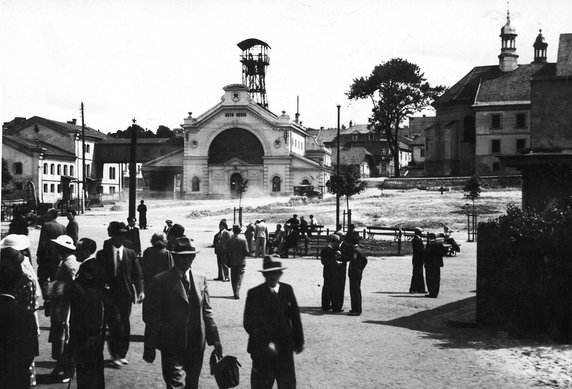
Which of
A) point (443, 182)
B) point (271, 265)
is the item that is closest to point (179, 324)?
point (271, 265)

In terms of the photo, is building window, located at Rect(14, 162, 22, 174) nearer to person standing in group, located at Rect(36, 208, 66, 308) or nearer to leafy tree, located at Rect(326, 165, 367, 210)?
leafy tree, located at Rect(326, 165, 367, 210)

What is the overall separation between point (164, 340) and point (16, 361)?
1.39 meters

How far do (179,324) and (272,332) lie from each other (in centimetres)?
90

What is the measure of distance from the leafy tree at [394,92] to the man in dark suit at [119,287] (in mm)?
56388

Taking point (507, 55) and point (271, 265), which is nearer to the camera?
point (271, 265)

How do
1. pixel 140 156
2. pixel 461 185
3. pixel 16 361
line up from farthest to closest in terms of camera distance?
pixel 140 156
pixel 461 185
pixel 16 361

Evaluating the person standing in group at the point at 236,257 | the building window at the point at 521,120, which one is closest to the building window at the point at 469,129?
the building window at the point at 521,120

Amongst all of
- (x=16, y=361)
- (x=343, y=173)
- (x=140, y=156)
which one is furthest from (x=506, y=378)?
(x=140, y=156)

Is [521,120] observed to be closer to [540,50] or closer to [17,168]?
[540,50]

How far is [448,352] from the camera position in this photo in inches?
389

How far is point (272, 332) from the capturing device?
628cm

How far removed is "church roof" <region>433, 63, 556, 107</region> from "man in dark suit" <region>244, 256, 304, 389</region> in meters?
57.5

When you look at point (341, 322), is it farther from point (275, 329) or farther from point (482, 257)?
point (275, 329)

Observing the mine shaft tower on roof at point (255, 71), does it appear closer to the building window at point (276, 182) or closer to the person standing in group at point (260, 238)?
the building window at point (276, 182)
